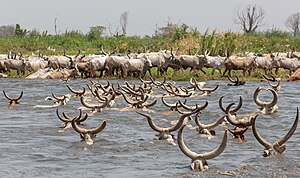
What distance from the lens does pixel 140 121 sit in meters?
15.0

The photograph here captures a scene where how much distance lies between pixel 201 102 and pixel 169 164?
969cm

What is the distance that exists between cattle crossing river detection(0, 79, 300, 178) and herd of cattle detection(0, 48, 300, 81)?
1436 centimetres

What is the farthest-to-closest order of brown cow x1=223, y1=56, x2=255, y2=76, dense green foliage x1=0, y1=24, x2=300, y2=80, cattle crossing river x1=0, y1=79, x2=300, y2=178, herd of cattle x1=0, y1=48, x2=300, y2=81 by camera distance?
dense green foliage x1=0, y1=24, x2=300, y2=80 < brown cow x1=223, y1=56, x2=255, y2=76 < herd of cattle x1=0, y1=48, x2=300, y2=81 < cattle crossing river x1=0, y1=79, x2=300, y2=178

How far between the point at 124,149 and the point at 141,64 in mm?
20738

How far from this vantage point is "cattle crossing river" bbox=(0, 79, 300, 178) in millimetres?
9453

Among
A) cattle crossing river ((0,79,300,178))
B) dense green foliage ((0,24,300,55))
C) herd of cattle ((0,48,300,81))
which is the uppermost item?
dense green foliage ((0,24,300,55))

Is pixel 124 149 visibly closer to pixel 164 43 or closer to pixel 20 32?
pixel 164 43

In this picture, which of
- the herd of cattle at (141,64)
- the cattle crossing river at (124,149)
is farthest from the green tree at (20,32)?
the cattle crossing river at (124,149)

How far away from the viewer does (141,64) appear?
32.0 metres

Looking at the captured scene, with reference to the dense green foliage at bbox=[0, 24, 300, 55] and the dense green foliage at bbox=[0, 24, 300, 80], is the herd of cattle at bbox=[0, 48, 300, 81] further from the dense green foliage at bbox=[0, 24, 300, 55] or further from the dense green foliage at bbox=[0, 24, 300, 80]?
the dense green foliage at bbox=[0, 24, 300, 55]

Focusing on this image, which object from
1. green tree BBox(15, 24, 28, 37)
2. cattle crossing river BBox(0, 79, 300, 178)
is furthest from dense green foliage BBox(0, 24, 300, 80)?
cattle crossing river BBox(0, 79, 300, 178)

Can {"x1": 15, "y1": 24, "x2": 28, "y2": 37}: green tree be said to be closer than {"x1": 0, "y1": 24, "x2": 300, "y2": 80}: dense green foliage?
No

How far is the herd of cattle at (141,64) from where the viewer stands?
32219 mm

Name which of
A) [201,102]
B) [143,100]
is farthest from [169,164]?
[201,102]
